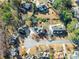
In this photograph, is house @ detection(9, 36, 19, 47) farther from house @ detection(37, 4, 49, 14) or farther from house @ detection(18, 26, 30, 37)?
house @ detection(37, 4, 49, 14)

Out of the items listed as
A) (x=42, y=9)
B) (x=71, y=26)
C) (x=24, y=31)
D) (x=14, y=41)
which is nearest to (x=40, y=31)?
(x=24, y=31)

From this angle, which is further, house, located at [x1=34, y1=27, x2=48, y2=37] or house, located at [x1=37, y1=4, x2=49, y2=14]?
house, located at [x1=37, y1=4, x2=49, y2=14]

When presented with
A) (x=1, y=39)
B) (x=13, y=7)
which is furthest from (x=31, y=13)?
(x=1, y=39)

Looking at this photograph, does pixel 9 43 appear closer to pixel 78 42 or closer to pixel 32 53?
pixel 32 53

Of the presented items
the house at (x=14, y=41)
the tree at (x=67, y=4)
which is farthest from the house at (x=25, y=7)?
the tree at (x=67, y=4)

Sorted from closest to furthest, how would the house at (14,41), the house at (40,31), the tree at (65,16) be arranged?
the house at (14,41) < the house at (40,31) < the tree at (65,16)

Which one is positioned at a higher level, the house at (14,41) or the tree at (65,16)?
the tree at (65,16)

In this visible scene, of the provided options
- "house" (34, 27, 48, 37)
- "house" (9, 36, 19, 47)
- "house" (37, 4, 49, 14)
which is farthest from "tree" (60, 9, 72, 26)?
"house" (9, 36, 19, 47)

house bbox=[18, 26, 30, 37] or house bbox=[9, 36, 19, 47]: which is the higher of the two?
house bbox=[18, 26, 30, 37]

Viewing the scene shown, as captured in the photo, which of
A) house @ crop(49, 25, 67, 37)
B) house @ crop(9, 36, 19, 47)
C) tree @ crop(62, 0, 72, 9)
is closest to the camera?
house @ crop(9, 36, 19, 47)

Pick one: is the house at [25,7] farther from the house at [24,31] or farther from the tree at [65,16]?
the tree at [65,16]

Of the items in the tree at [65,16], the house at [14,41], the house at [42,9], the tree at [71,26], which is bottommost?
the house at [14,41]
